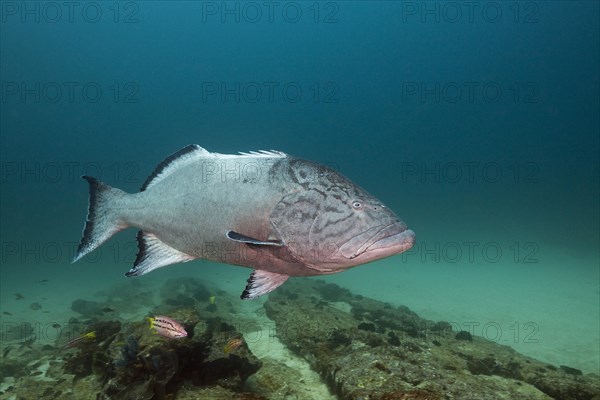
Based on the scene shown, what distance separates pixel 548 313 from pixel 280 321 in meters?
12.3

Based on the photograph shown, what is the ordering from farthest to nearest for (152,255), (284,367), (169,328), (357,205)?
(284,367) → (169,328) → (152,255) → (357,205)

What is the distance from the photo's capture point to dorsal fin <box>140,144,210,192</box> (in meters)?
2.98

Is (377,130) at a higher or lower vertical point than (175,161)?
higher

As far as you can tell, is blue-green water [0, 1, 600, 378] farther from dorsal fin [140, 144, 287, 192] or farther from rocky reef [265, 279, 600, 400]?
dorsal fin [140, 144, 287, 192]

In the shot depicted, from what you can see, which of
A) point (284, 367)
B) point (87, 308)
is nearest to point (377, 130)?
point (87, 308)

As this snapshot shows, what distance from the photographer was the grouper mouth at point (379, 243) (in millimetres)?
2203

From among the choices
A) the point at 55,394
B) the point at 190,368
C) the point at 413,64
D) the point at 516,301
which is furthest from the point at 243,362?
the point at 413,64

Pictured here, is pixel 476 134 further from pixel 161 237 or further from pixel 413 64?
pixel 161 237

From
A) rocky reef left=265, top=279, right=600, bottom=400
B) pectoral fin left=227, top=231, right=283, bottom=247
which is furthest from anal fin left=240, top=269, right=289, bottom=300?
rocky reef left=265, top=279, right=600, bottom=400

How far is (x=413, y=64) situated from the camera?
366ft

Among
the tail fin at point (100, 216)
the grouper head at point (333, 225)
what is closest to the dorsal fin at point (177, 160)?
the tail fin at point (100, 216)

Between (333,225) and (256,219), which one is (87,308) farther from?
(333,225)

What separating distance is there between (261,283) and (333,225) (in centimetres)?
73

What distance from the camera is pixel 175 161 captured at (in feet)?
9.98
